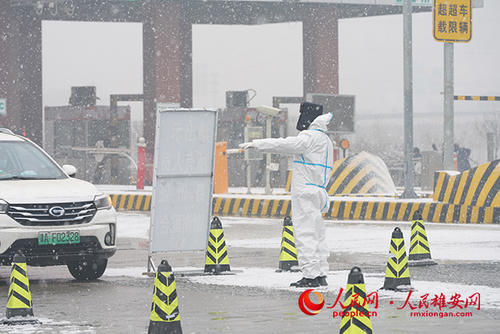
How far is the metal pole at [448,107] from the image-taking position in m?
23.4

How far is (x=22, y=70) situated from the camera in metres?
43.6

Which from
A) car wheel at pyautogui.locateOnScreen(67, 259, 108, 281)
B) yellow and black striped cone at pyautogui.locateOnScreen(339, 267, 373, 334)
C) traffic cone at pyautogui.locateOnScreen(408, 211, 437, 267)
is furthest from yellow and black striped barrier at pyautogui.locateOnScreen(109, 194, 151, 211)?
yellow and black striped cone at pyautogui.locateOnScreen(339, 267, 373, 334)

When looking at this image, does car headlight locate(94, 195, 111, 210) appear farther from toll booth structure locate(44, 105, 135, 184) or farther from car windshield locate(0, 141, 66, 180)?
toll booth structure locate(44, 105, 135, 184)

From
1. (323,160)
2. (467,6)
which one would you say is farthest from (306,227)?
(467,6)

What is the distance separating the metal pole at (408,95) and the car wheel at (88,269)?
38.9ft

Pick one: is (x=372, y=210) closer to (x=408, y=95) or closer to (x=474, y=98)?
(x=408, y=95)

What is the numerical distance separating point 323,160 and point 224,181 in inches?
655

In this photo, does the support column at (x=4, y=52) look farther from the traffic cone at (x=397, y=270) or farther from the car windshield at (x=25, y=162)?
the traffic cone at (x=397, y=270)

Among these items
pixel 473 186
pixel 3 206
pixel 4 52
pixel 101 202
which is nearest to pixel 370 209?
pixel 473 186

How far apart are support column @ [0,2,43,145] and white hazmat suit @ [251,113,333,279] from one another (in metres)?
31.0

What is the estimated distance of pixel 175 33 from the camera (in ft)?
129

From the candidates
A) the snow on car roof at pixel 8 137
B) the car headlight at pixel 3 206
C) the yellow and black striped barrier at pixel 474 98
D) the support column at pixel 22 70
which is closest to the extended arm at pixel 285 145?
the car headlight at pixel 3 206

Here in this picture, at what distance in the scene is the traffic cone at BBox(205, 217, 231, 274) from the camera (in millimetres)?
12586

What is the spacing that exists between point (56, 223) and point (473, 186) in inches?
439
